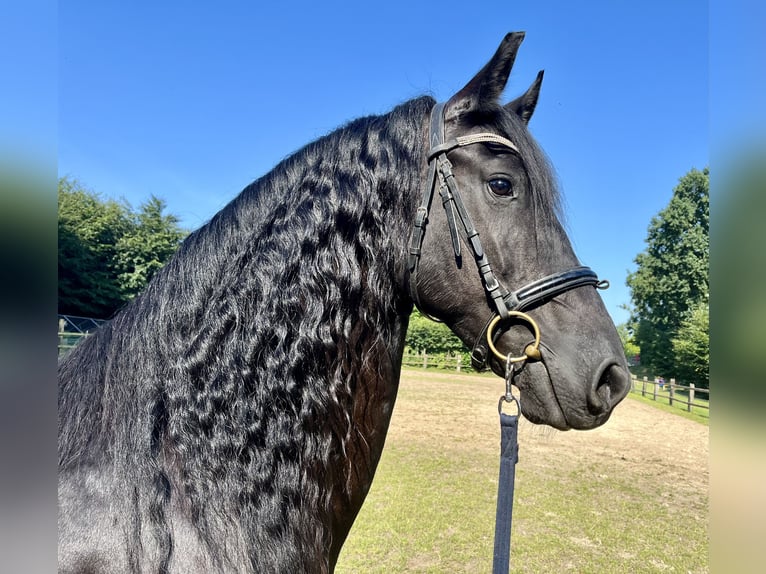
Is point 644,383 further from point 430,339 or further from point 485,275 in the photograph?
point 485,275

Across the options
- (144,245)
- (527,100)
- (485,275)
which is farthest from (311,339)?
(144,245)

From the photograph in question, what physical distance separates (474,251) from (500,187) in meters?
0.28

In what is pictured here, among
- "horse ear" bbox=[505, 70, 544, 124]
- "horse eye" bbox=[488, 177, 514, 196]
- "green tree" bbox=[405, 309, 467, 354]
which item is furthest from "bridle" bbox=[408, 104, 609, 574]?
"green tree" bbox=[405, 309, 467, 354]

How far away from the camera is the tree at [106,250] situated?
23.0m

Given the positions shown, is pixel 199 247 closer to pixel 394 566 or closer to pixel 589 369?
pixel 589 369

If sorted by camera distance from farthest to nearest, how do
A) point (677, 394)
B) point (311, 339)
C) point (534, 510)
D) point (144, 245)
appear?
1. point (144, 245)
2. point (677, 394)
3. point (534, 510)
4. point (311, 339)

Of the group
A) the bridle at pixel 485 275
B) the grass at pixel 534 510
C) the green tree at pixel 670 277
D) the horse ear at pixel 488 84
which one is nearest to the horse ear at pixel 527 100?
the horse ear at pixel 488 84

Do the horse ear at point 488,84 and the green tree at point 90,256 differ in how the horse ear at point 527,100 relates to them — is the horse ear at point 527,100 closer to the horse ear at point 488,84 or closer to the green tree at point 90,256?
the horse ear at point 488,84

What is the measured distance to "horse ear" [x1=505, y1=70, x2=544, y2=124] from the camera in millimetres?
1936

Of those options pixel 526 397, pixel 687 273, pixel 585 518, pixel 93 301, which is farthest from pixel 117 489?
pixel 93 301

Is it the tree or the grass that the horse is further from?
the tree

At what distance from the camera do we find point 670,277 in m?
25.6

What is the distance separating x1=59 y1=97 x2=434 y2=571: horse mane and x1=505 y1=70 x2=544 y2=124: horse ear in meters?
0.62
